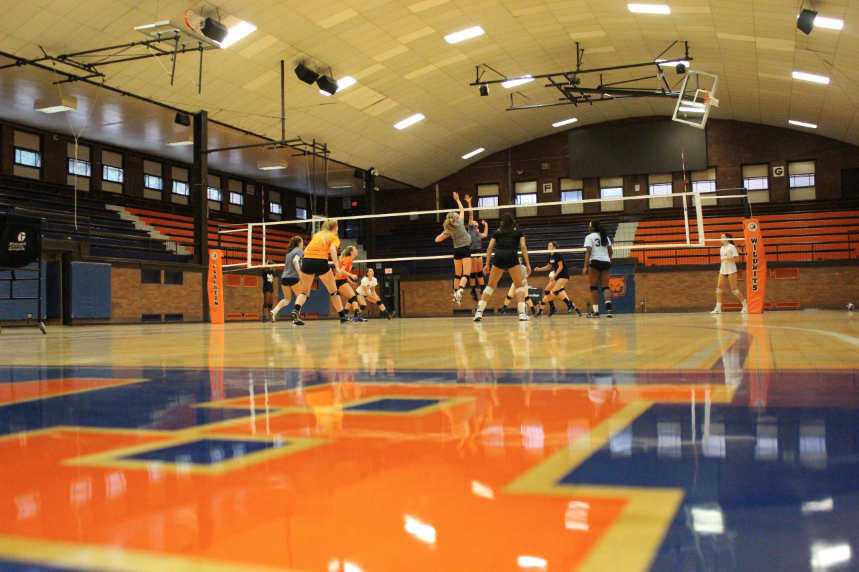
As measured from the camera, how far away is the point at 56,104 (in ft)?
53.3

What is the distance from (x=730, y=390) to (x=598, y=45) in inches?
736

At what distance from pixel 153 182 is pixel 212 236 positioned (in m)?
2.73

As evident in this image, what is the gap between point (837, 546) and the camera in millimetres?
593

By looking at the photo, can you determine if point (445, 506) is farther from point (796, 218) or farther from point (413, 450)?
point (796, 218)

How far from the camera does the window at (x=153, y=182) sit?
24.0 metres

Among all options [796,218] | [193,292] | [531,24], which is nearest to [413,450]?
[531,24]

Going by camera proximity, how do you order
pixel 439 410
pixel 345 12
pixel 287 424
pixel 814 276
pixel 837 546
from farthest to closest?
pixel 814 276
pixel 345 12
pixel 439 410
pixel 287 424
pixel 837 546

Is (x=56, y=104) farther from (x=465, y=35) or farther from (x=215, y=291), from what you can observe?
(x=465, y=35)

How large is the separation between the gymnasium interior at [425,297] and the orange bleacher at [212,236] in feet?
0.56

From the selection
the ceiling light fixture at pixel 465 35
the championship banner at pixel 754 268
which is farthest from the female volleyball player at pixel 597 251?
the ceiling light fixture at pixel 465 35

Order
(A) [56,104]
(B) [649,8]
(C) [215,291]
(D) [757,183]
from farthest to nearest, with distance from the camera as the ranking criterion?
(D) [757,183]
(A) [56,104]
(B) [649,8]
(C) [215,291]

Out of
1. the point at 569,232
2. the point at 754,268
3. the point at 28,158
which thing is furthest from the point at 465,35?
the point at 28,158

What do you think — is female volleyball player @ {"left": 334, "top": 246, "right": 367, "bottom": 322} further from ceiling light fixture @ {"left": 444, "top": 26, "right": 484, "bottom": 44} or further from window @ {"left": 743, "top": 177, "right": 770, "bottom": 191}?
window @ {"left": 743, "top": 177, "right": 770, "bottom": 191}

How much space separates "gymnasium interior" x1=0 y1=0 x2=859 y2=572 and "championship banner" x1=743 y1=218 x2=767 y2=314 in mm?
70
